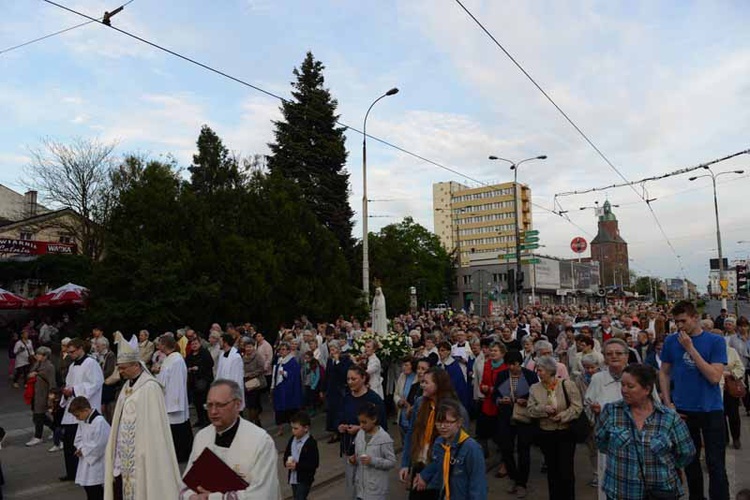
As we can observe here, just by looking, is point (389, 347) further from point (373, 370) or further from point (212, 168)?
point (212, 168)

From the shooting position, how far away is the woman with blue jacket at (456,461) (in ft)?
13.1

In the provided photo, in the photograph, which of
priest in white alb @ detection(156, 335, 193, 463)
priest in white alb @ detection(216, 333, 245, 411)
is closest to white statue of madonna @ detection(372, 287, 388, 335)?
priest in white alb @ detection(216, 333, 245, 411)

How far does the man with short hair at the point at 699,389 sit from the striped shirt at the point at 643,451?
1.85 meters

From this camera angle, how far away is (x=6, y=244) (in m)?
31.9

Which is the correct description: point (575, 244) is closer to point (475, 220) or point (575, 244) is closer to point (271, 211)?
point (271, 211)

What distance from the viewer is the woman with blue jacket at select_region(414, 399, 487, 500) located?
4.01m

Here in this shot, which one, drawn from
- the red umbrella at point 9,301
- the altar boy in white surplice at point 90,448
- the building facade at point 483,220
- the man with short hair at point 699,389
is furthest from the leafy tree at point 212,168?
the building facade at point 483,220

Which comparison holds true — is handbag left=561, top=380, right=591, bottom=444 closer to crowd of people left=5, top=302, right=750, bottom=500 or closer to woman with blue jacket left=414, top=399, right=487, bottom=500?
crowd of people left=5, top=302, right=750, bottom=500

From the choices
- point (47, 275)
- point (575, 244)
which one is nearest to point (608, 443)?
point (47, 275)

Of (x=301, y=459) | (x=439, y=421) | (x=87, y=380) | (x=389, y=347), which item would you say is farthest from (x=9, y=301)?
(x=439, y=421)

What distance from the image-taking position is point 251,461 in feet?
11.2

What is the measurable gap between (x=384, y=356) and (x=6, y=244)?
97.3 ft

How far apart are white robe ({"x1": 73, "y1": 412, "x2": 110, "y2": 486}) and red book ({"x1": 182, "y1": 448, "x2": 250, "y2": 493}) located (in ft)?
11.6

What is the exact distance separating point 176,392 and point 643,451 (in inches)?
278
